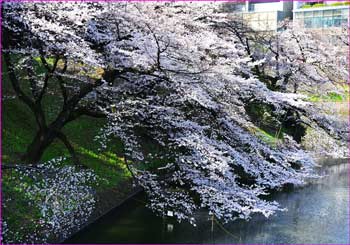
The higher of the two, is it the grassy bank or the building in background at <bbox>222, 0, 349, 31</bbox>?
the building in background at <bbox>222, 0, 349, 31</bbox>

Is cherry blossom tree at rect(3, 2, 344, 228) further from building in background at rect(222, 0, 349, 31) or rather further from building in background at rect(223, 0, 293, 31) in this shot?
building in background at rect(222, 0, 349, 31)

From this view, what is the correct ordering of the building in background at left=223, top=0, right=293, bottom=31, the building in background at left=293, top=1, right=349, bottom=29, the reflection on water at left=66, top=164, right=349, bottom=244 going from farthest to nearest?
the building in background at left=293, top=1, right=349, bottom=29 → the building in background at left=223, top=0, right=293, bottom=31 → the reflection on water at left=66, top=164, right=349, bottom=244

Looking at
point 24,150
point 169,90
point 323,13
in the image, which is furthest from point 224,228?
point 323,13

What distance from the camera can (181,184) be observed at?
8.02 m

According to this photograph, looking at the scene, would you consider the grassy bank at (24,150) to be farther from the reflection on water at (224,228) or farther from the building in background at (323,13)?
the building in background at (323,13)

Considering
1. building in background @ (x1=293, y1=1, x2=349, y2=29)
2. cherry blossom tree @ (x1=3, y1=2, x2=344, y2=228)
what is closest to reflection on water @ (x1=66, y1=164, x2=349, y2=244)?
cherry blossom tree @ (x1=3, y1=2, x2=344, y2=228)

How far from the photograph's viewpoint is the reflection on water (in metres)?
8.48

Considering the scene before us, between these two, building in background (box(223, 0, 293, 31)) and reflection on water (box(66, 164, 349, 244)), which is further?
building in background (box(223, 0, 293, 31))

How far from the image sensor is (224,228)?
9.08 meters

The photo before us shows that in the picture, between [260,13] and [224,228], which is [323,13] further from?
[224,228]

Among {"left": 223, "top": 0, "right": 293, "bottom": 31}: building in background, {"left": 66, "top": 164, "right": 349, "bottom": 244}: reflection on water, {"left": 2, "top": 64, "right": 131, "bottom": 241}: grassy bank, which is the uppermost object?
{"left": 223, "top": 0, "right": 293, "bottom": 31}: building in background

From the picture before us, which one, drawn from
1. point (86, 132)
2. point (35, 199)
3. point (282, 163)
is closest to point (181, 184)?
point (282, 163)

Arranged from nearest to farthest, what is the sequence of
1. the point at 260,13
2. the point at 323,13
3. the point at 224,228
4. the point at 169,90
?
the point at 169,90, the point at 224,228, the point at 260,13, the point at 323,13

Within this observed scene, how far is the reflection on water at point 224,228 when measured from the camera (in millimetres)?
8484
